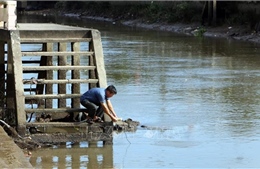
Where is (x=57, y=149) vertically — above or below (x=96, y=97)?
below

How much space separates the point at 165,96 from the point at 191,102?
1.12m

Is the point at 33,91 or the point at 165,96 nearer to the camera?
the point at 33,91

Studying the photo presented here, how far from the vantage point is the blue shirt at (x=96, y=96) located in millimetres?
14031

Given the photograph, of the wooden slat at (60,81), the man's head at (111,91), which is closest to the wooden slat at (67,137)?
the man's head at (111,91)

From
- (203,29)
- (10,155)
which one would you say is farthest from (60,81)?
(203,29)

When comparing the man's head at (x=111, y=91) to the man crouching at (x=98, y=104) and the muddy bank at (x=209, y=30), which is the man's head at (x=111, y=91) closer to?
the man crouching at (x=98, y=104)

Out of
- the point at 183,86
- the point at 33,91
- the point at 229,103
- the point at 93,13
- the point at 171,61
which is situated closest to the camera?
the point at 33,91

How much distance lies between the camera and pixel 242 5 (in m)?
41.8

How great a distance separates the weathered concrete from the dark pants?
1.75 metres

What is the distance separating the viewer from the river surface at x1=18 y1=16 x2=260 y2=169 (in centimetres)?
1331

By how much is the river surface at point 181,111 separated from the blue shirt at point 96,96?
2.74ft

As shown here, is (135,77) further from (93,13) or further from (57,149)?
(93,13)

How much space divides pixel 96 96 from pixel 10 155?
281 cm

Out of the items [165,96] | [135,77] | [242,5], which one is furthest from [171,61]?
[242,5]
